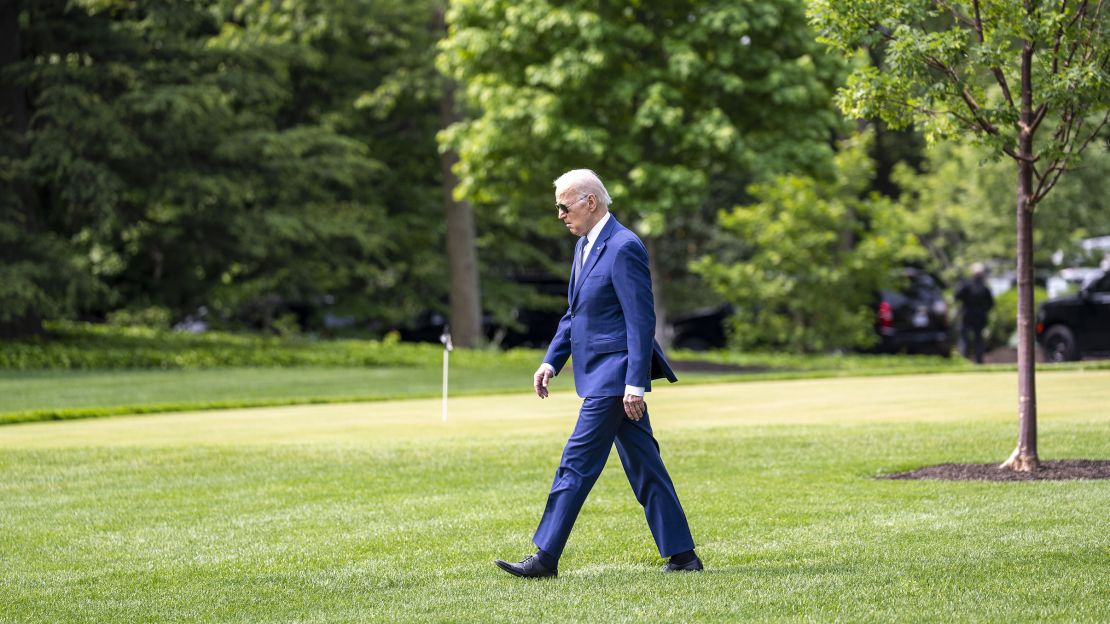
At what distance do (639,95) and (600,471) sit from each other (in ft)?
55.2

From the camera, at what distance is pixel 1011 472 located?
32.6 ft

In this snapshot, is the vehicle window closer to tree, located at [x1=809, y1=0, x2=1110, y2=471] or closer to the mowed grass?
the mowed grass

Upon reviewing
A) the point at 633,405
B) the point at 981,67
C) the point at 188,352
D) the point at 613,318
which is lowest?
the point at 633,405

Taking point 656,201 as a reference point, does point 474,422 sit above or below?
below

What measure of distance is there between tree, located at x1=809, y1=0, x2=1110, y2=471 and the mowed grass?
6.17 ft

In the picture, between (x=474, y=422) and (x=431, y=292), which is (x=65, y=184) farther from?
(x=474, y=422)

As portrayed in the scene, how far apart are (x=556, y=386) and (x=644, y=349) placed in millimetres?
13267

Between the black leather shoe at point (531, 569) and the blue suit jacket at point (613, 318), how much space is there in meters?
0.81

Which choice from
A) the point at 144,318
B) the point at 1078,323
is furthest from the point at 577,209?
the point at 144,318

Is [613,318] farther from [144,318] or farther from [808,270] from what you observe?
[144,318]

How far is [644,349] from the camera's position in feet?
21.7

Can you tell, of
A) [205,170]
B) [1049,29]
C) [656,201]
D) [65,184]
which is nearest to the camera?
[1049,29]

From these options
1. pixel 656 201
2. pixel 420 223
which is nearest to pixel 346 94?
pixel 420 223

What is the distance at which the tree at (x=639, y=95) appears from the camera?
22359mm
